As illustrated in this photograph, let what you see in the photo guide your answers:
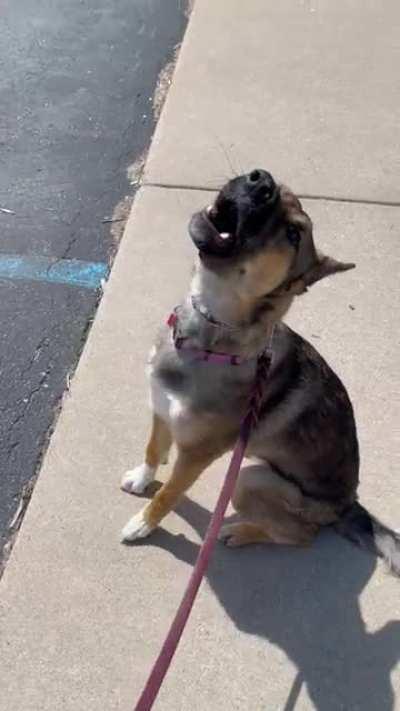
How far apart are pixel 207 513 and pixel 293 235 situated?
1.41 metres

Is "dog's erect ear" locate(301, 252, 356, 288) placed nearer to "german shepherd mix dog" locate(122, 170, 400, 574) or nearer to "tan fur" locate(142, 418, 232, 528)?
"german shepherd mix dog" locate(122, 170, 400, 574)

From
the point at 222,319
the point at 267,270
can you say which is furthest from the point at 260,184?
the point at 222,319

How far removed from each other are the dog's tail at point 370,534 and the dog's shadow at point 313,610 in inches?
5.1

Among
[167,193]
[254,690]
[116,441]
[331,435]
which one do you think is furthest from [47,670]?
[167,193]

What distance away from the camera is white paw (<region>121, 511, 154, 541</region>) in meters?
3.58

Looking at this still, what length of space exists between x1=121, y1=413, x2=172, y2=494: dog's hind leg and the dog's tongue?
1.03m

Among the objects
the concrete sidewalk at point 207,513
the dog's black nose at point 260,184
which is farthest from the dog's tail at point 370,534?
the dog's black nose at point 260,184

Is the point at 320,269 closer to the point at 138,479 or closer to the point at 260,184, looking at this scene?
the point at 260,184

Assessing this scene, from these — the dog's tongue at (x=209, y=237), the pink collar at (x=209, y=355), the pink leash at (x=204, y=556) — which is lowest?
the pink leash at (x=204, y=556)

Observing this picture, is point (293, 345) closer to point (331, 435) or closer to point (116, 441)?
point (331, 435)

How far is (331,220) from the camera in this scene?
16.9 feet

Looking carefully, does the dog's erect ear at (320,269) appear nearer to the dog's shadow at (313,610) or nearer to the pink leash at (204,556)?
the pink leash at (204,556)

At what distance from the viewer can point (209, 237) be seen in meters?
2.81

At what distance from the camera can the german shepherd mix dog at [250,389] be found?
287cm
